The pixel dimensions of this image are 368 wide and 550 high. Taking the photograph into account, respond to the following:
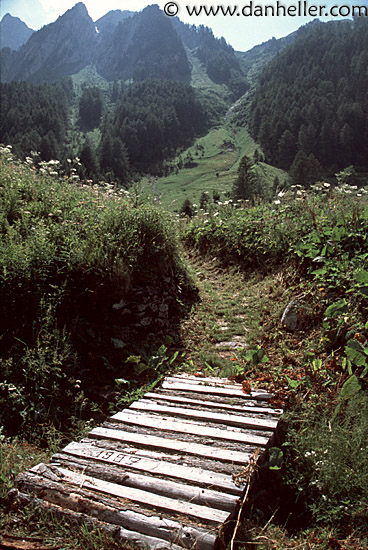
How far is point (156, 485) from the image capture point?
8.25ft

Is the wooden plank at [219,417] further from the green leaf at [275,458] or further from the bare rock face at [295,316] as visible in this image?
the bare rock face at [295,316]

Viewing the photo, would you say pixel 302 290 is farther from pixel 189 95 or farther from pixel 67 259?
pixel 189 95

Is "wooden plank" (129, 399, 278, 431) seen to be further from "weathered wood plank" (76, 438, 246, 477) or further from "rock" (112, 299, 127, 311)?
"rock" (112, 299, 127, 311)

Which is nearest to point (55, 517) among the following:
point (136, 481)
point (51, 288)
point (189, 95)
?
point (136, 481)

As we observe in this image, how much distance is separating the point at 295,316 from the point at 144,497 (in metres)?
3.77

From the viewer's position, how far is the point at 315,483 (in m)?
2.94

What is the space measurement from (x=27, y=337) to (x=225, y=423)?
2535 mm

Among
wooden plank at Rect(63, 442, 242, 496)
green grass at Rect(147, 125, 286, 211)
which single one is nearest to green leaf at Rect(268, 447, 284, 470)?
wooden plank at Rect(63, 442, 242, 496)

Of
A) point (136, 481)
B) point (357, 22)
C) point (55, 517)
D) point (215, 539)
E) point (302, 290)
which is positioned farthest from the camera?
point (357, 22)

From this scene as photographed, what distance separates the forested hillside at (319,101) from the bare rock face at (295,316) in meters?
74.2

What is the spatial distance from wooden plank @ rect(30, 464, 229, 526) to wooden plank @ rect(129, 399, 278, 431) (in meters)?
1.07

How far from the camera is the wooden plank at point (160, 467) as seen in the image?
8.38 feet

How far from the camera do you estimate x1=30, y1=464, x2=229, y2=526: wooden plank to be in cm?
228

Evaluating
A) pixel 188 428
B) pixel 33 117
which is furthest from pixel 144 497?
pixel 33 117
